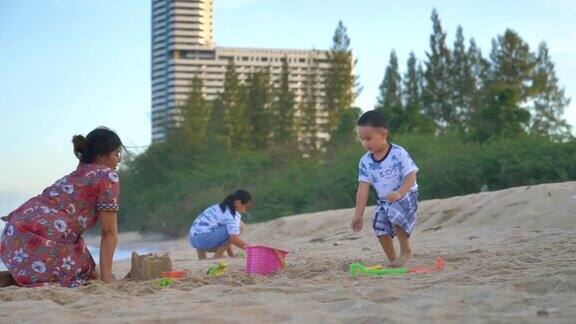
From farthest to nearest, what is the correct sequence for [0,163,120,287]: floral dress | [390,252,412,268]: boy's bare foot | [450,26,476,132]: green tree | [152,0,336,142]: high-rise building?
[152,0,336,142]: high-rise building < [450,26,476,132]: green tree < [390,252,412,268]: boy's bare foot < [0,163,120,287]: floral dress

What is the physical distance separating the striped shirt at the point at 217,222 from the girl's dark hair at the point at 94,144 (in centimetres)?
441

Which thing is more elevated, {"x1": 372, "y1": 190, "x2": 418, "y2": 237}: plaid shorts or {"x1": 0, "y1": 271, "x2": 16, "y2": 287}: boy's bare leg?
{"x1": 372, "y1": 190, "x2": 418, "y2": 237}: plaid shorts

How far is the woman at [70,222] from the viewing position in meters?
4.92

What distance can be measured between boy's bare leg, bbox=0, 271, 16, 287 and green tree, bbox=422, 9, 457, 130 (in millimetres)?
36481

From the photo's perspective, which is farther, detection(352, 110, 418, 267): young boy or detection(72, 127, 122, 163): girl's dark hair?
detection(352, 110, 418, 267): young boy

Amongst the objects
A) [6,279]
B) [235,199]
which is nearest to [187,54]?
[235,199]

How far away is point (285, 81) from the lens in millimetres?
41750

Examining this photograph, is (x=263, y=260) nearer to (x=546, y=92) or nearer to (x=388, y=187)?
(x=388, y=187)

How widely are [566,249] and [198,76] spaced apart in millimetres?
40042

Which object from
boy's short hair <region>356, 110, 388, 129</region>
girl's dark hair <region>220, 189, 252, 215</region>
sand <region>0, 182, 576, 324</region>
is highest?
boy's short hair <region>356, 110, 388, 129</region>

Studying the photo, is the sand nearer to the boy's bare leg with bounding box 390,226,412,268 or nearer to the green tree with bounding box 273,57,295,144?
the boy's bare leg with bounding box 390,226,412,268

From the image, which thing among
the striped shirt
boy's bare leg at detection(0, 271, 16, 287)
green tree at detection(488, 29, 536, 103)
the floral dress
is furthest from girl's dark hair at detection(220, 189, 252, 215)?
green tree at detection(488, 29, 536, 103)

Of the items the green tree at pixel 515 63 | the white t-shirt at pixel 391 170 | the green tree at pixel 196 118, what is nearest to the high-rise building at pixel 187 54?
the green tree at pixel 196 118

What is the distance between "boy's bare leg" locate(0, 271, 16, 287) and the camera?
16.6ft
